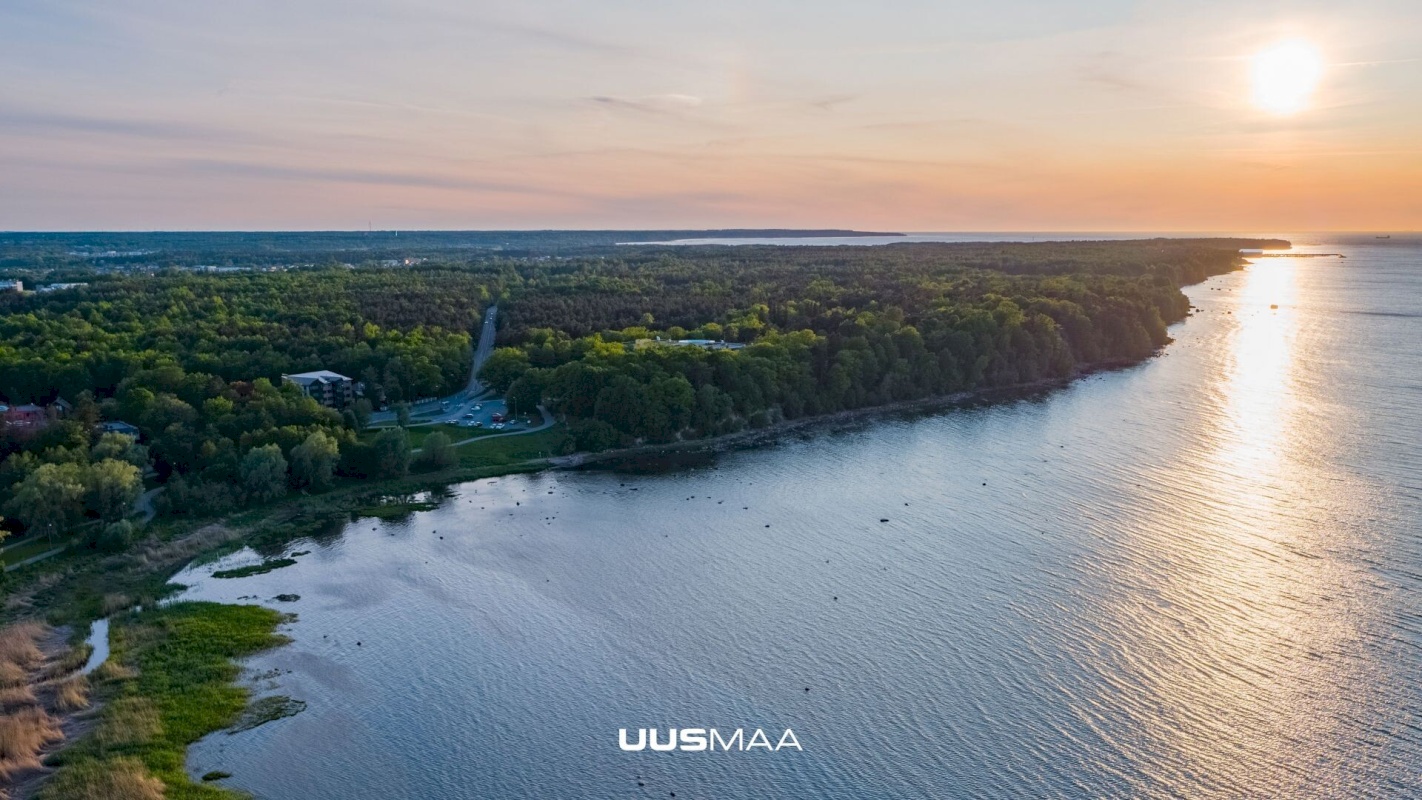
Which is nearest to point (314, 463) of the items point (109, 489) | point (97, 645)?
point (109, 489)

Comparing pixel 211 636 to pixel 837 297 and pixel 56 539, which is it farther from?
pixel 837 297

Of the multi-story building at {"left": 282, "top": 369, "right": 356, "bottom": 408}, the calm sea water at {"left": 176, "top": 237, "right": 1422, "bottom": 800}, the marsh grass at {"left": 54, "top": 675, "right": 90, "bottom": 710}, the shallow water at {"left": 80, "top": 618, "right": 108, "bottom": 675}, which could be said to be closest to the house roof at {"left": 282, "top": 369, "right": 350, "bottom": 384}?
the multi-story building at {"left": 282, "top": 369, "right": 356, "bottom": 408}

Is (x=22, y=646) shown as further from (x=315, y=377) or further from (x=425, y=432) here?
(x=315, y=377)

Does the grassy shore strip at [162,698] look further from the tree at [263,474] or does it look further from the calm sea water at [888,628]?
the tree at [263,474]

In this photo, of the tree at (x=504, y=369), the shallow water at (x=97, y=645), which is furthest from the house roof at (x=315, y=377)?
the shallow water at (x=97, y=645)

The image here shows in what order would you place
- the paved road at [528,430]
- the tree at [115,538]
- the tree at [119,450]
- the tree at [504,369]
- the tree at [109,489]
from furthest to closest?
1. the tree at [504,369]
2. the paved road at [528,430]
3. the tree at [119,450]
4. the tree at [109,489]
5. the tree at [115,538]

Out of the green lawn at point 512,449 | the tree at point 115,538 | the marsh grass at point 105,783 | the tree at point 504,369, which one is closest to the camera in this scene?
the marsh grass at point 105,783
